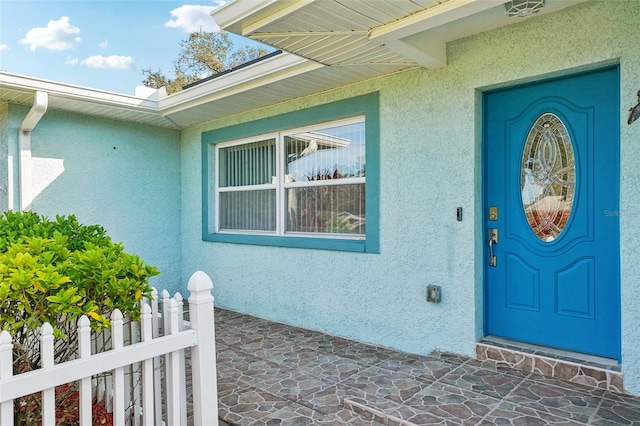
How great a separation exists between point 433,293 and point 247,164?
152 inches

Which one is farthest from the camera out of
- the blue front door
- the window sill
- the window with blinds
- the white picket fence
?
the window with blinds

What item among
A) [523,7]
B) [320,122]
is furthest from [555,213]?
[320,122]

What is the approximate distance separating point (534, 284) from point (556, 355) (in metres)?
0.66

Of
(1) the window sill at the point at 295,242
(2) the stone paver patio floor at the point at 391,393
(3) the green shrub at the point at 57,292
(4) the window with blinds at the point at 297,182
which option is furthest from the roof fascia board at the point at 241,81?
(2) the stone paver patio floor at the point at 391,393

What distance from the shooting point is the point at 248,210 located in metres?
6.91

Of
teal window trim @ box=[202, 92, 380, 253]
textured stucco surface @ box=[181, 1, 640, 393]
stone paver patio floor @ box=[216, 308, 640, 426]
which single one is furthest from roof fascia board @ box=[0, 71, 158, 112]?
stone paver patio floor @ box=[216, 308, 640, 426]

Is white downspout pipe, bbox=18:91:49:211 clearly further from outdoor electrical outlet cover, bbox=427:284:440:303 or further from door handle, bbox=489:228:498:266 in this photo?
door handle, bbox=489:228:498:266

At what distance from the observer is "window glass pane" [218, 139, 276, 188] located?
21.5 feet

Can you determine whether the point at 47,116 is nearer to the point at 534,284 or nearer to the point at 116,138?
the point at 116,138

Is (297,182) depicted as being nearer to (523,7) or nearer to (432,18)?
(432,18)

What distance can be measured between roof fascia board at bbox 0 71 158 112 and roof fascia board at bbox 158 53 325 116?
36 centimetres

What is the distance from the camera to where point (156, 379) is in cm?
266

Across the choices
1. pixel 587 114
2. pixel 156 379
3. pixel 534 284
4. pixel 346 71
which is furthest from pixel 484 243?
pixel 156 379

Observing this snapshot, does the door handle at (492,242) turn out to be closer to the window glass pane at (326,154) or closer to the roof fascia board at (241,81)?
the window glass pane at (326,154)
